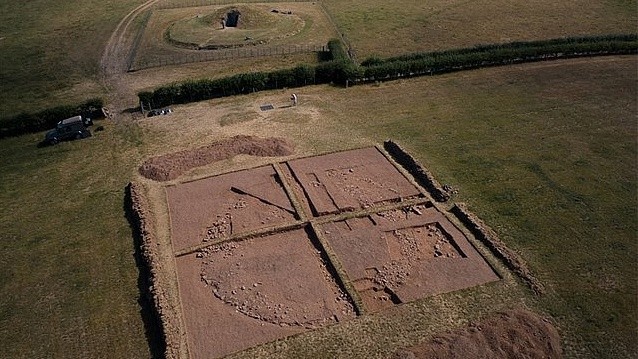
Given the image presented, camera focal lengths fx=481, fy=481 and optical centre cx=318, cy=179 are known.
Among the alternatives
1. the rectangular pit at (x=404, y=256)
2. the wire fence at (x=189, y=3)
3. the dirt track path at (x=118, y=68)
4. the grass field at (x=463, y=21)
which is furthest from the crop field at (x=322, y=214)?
the wire fence at (x=189, y=3)

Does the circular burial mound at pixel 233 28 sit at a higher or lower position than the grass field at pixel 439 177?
higher

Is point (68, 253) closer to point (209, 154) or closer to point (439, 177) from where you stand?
point (209, 154)

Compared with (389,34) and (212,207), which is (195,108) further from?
(389,34)

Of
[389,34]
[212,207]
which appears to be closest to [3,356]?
[212,207]

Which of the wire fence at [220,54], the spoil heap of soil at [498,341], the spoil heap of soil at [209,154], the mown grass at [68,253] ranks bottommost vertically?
the mown grass at [68,253]

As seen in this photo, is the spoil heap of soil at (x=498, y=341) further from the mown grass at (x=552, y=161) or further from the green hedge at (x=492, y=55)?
the green hedge at (x=492, y=55)

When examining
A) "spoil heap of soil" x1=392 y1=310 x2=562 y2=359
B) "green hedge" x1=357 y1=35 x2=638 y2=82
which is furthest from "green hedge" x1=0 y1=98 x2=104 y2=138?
"spoil heap of soil" x1=392 y1=310 x2=562 y2=359

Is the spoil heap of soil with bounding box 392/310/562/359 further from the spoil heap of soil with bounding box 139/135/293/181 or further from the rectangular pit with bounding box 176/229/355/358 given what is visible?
the spoil heap of soil with bounding box 139/135/293/181

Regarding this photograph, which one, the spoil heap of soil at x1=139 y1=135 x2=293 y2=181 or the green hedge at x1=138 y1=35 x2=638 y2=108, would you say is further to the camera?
the green hedge at x1=138 y1=35 x2=638 y2=108
